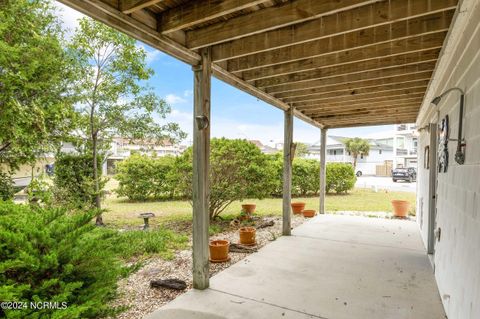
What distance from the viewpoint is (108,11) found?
2.27m

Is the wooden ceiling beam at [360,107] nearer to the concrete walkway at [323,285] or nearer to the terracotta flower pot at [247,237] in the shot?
the concrete walkway at [323,285]

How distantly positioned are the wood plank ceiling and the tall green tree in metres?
3.24

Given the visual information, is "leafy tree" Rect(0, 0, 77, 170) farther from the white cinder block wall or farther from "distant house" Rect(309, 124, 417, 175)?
"distant house" Rect(309, 124, 417, 175)

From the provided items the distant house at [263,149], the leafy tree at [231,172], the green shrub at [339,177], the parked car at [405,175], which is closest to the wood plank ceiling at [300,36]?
the leafy tree at [231,172]

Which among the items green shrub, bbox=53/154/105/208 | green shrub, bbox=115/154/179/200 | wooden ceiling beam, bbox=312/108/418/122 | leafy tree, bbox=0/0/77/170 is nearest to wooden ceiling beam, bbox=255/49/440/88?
wooden ceiling beam, bbox=312/108/418/122

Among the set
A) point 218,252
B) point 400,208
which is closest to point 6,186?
point 218,252

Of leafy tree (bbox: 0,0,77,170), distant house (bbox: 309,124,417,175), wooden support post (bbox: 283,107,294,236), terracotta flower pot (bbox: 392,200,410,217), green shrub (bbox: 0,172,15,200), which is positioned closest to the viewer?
leafy tree (bbox: 0,0,77,170)

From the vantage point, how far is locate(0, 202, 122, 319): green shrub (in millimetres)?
1539

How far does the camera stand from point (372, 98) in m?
5.29

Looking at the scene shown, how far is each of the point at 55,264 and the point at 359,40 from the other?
327 cm

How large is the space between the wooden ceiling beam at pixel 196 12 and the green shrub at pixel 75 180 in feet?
16.7

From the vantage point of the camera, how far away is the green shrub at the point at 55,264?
60.6 inches

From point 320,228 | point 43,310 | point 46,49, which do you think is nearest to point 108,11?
point 43,310

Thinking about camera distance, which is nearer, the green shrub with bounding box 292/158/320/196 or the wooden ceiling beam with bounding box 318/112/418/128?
the wooden ceiling beam with bounding box 318/112/418/128
